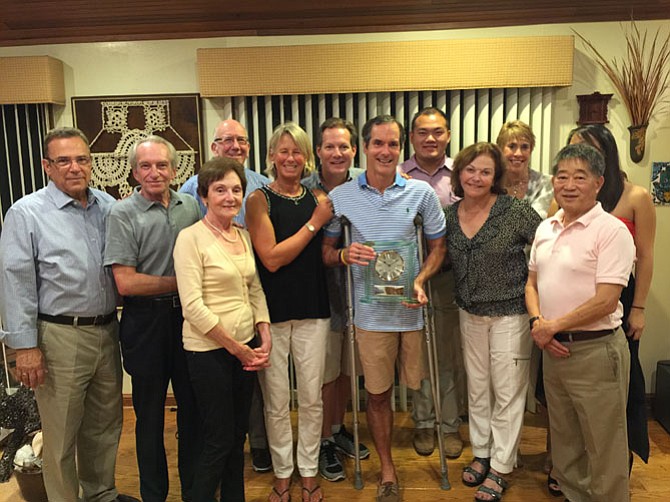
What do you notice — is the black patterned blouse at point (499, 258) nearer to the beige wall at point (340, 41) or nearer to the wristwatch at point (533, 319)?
the wristwatch at point (533, 319)

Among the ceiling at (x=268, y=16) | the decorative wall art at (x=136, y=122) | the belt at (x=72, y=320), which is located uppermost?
the ceiling at (x=268, y=16)

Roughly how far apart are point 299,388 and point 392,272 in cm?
73

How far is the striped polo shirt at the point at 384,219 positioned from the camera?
8.13 ft

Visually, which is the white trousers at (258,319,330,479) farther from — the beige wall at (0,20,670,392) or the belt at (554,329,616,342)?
the beige wall at (0,20,670,392)

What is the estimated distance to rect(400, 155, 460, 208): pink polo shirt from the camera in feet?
10.0

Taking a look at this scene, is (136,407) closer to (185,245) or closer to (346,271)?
(185,245)

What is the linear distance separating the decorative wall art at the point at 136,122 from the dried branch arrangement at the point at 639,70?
258 cm

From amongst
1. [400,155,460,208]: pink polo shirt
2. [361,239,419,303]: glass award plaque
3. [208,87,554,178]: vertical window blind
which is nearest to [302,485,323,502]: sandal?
[361,239,419,303]: glass award plaque

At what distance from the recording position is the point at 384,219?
2.47 meters

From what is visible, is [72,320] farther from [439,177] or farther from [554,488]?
[554,488]

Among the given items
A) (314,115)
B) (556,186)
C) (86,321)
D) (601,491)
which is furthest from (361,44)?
(601,491)

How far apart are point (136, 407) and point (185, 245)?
0.82 metres

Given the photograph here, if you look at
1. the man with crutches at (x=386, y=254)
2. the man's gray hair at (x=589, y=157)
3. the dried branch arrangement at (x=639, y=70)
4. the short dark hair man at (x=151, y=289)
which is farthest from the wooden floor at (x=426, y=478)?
the dried branch arrangement at (x=639, y=70)

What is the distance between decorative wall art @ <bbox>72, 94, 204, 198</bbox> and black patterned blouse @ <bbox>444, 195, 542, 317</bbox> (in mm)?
2010
